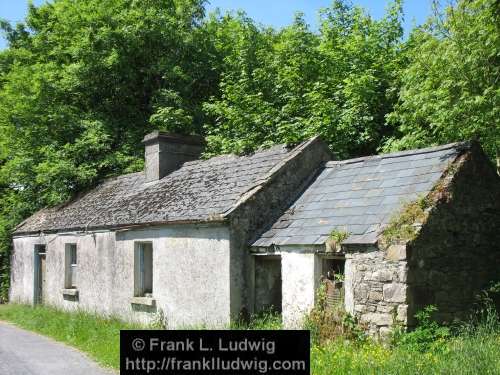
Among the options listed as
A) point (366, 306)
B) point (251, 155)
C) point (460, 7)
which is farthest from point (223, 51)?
point (366, 306)

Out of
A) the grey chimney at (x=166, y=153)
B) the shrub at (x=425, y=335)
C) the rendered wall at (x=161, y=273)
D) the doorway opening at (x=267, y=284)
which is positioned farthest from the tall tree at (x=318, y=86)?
the shrub at (x=425, y=335)

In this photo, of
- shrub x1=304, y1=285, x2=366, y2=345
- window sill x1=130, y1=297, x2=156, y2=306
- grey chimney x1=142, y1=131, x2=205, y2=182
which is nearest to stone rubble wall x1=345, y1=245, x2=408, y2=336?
shrub x1=304, y1=285, x2=366, y2=345

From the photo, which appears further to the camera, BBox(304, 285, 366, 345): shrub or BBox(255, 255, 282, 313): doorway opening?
BBox(255, 255, 282, 313): doorway opening

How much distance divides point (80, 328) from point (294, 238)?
230 inches

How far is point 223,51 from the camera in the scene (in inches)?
1060

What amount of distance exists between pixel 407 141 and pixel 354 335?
7103 mm

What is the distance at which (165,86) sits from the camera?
84.1ft

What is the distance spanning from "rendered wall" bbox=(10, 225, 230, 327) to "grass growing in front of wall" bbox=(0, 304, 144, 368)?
21.9 inches

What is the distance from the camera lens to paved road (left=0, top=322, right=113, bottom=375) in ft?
30.2

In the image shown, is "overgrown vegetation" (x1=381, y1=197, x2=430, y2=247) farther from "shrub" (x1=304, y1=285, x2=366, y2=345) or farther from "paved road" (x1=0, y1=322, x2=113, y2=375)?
"paved road" (x1=0, y1=322, x2=113, y2=375)

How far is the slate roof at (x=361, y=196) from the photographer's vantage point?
973 cm

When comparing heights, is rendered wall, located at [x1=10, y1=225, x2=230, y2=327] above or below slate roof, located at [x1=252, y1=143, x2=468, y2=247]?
below

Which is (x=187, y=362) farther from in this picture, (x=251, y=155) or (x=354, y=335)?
(x=251, y=155)

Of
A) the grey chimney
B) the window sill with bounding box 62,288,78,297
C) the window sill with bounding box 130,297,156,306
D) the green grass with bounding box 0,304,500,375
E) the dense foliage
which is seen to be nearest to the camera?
the green grass with bounding box 0,304,500,375
